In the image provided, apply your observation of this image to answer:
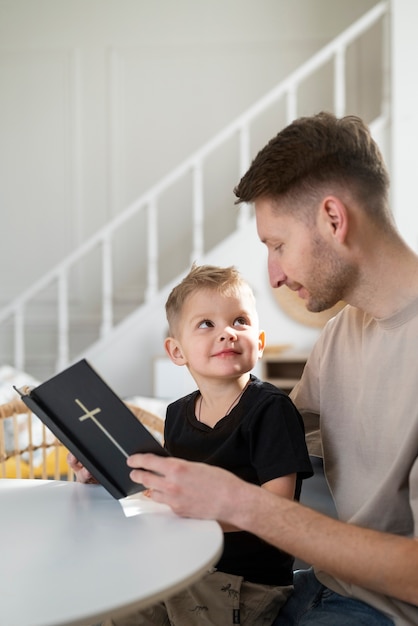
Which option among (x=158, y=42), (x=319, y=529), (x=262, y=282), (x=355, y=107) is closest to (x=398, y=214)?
(x=262, y=282)

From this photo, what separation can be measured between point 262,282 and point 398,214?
3.00 feet

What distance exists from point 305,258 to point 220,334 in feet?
0.83

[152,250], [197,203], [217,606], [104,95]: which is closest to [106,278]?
[152,250]

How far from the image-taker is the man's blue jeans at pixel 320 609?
132 centimetres

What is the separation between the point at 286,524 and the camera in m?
1.14

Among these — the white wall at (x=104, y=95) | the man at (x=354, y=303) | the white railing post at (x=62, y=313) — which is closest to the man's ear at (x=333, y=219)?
the man at (x=354, y=303)

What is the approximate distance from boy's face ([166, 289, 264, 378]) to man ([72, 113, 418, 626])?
163 millimetres

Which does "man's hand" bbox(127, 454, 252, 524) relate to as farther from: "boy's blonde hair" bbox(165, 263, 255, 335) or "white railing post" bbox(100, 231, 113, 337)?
"white railing post" bbox(100, 231, 113, 337)

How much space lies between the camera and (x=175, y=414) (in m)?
1.66

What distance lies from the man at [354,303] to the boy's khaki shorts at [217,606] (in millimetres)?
60

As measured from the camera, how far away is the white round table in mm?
865

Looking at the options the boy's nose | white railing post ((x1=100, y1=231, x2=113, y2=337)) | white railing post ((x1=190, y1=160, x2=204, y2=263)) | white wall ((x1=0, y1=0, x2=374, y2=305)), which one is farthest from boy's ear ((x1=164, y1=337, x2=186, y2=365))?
white wall ((x1=0, y1=0, x2=374, y2=305))

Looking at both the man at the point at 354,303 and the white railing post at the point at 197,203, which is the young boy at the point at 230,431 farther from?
the white railing post at the point at 197,203

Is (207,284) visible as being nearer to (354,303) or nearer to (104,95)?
(354,303)
